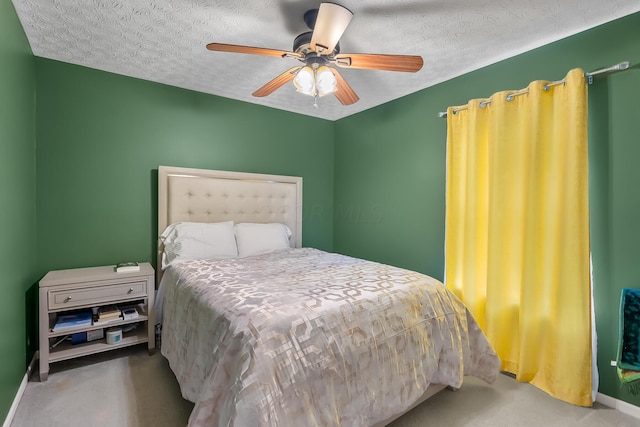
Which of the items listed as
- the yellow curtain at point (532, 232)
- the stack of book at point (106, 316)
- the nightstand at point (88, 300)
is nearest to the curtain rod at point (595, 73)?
the yellow curtain at point (532, 232)

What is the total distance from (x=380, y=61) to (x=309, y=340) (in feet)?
5.23

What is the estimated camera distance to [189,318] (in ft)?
5.93

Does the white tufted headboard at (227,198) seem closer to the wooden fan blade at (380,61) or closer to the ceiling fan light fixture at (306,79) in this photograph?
the ceiling fan light fixture at (306,79)

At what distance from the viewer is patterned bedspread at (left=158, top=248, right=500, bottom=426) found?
123cm

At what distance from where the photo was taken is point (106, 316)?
229 centimetres

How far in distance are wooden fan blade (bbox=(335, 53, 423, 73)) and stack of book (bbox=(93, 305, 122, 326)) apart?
245 cm

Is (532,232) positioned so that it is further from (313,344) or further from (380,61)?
(313,344)

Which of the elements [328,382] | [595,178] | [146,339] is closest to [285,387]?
[328,382]

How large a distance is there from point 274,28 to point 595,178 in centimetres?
227

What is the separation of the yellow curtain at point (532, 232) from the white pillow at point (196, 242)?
213 centimetres

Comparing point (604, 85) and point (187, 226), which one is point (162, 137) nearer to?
point (187, 226)

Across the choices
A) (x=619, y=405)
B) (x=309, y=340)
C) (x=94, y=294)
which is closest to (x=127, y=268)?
(x=94, y=294)

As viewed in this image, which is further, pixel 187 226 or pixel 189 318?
pixel 187 226

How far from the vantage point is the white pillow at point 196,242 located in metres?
2.65
